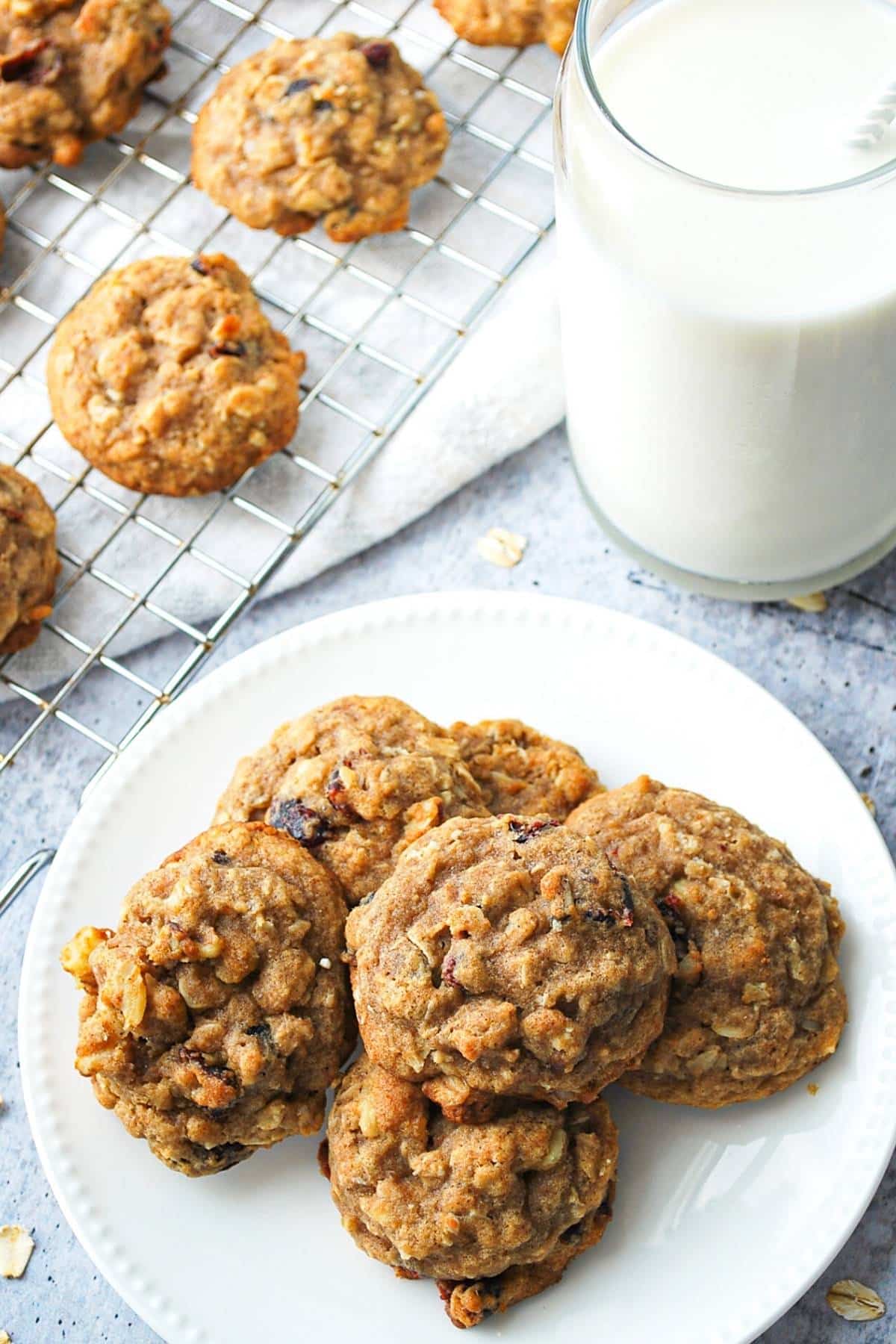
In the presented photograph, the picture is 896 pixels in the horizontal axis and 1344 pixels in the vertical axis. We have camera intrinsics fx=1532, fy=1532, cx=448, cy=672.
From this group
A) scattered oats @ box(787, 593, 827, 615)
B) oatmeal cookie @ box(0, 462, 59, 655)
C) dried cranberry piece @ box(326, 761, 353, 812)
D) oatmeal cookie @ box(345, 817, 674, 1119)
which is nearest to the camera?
oatmeal cookie @ box(345, 817, 674, 1119)

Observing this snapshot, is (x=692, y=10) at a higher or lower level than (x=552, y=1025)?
higher

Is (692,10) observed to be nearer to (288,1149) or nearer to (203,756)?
(203,756)

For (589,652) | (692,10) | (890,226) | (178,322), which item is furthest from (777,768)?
(178,322)

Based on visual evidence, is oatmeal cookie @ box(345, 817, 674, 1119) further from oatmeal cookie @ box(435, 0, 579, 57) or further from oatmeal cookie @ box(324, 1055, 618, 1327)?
oatmeal cookie @ box(435, 0, 579, 57)

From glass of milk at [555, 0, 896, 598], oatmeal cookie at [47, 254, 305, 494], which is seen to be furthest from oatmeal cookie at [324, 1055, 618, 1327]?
oatmeal cookie at [47, 254, 305, 494]

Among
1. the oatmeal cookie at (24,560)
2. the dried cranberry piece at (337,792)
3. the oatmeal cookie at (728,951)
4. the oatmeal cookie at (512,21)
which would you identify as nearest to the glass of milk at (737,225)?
the oatmeal cookie at (728,951)
